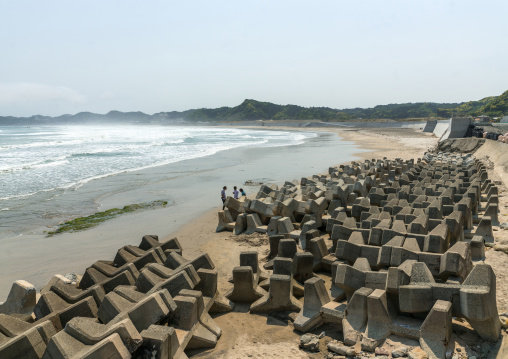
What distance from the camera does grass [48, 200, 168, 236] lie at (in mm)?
13039

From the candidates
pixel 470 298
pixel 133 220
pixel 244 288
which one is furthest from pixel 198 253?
pixel 470 298

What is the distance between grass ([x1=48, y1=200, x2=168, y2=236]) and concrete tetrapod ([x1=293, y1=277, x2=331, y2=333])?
9.33 meters

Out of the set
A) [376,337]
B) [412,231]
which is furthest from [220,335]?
[412,231]

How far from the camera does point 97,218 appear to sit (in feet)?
47.0

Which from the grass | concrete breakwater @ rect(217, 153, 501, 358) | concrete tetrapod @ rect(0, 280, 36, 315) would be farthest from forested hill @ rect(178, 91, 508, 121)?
concrete tetrapod @ rect(0, 280, 36, 315)

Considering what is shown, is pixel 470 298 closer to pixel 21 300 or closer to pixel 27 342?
pixel 27 342

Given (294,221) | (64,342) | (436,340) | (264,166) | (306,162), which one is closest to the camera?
(64,342)

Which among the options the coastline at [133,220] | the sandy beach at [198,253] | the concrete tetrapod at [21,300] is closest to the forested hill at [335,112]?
the coastline at [133,220]

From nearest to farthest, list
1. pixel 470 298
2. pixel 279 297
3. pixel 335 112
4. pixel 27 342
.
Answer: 1. pixel 27 342
2. pixel 470 298
3. pixel 279 297
4. pixel 335 112

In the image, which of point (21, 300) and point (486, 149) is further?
point (486, 149)

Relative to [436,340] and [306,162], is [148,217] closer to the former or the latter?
[436,340]

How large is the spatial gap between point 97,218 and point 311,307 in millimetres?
10517

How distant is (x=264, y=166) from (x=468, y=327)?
2265 cm

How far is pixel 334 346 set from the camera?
17.3ft
